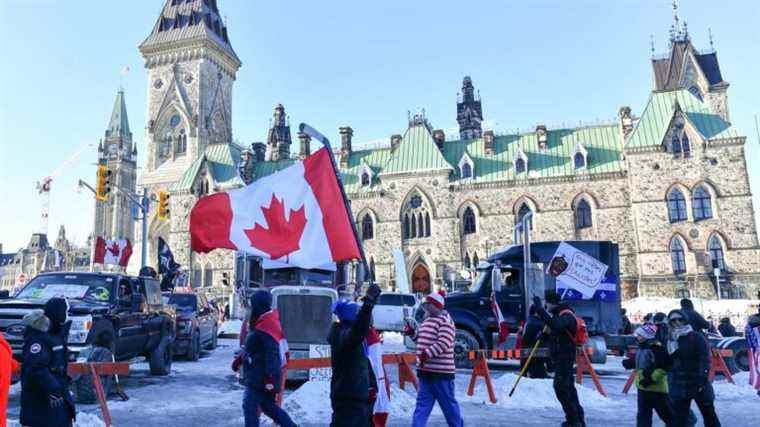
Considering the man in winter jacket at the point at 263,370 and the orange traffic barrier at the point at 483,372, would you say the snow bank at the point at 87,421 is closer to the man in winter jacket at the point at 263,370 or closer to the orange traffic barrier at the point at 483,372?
the man in winter jacket at the point at 263,370

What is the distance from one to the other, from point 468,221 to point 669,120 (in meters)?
14.4

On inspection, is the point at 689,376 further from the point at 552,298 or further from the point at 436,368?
the point at 436,368

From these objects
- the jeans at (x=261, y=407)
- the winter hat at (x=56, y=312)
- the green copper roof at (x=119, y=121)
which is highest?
the green copper roof at (x=119, y=121)

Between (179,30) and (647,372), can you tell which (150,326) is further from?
(179,30)

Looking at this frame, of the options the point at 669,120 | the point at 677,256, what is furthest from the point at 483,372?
the point at 669,120

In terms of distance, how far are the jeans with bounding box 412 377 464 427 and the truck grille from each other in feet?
15.1

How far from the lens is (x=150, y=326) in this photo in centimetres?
1176

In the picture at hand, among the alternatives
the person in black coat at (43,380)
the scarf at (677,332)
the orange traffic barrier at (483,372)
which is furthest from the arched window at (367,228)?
the person in black coat at (43,380)

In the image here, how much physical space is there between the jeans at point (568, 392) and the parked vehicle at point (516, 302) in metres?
6.52

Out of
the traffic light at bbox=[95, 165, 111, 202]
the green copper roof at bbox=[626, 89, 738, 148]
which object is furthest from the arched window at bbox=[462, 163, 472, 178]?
the traffic light at bbox=[95, 165, 111, 202]

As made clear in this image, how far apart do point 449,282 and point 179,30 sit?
39709 mm

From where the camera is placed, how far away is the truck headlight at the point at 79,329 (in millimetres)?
8914

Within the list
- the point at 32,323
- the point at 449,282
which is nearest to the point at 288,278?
the point at 32,323

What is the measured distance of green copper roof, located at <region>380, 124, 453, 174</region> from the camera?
40.7 metres
